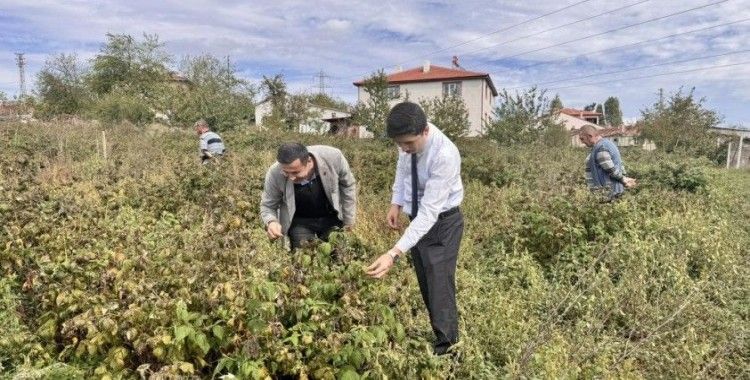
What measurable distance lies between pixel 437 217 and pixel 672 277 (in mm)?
2464

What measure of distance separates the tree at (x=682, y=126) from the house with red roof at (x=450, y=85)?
69.8ft

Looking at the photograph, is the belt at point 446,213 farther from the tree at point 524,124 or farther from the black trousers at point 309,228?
the tree at point 524,124

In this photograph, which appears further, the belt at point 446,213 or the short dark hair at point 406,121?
the belt at point 446,213

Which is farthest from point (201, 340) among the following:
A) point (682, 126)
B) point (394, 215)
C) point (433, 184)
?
point (682, 126)

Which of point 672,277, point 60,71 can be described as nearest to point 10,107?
point 60,71

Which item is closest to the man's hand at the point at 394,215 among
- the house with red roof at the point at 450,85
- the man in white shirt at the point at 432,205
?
the man in white shirt at the point at 432,205

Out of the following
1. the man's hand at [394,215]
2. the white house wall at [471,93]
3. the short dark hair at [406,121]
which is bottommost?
the man's hand at [394,215]

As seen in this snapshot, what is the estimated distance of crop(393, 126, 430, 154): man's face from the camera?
279 centimetres

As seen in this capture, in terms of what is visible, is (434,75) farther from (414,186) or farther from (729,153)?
(414,186)

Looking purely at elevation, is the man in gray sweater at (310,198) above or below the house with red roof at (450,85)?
below

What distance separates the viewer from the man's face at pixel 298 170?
11.2 feet

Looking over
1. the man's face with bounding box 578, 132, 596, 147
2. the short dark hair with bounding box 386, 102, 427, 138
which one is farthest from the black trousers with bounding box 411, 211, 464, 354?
the man's face with bounding box 578, 132, 596, 147

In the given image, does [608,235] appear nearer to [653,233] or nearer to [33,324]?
[653,233]

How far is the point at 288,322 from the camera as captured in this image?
2611 millimetres
